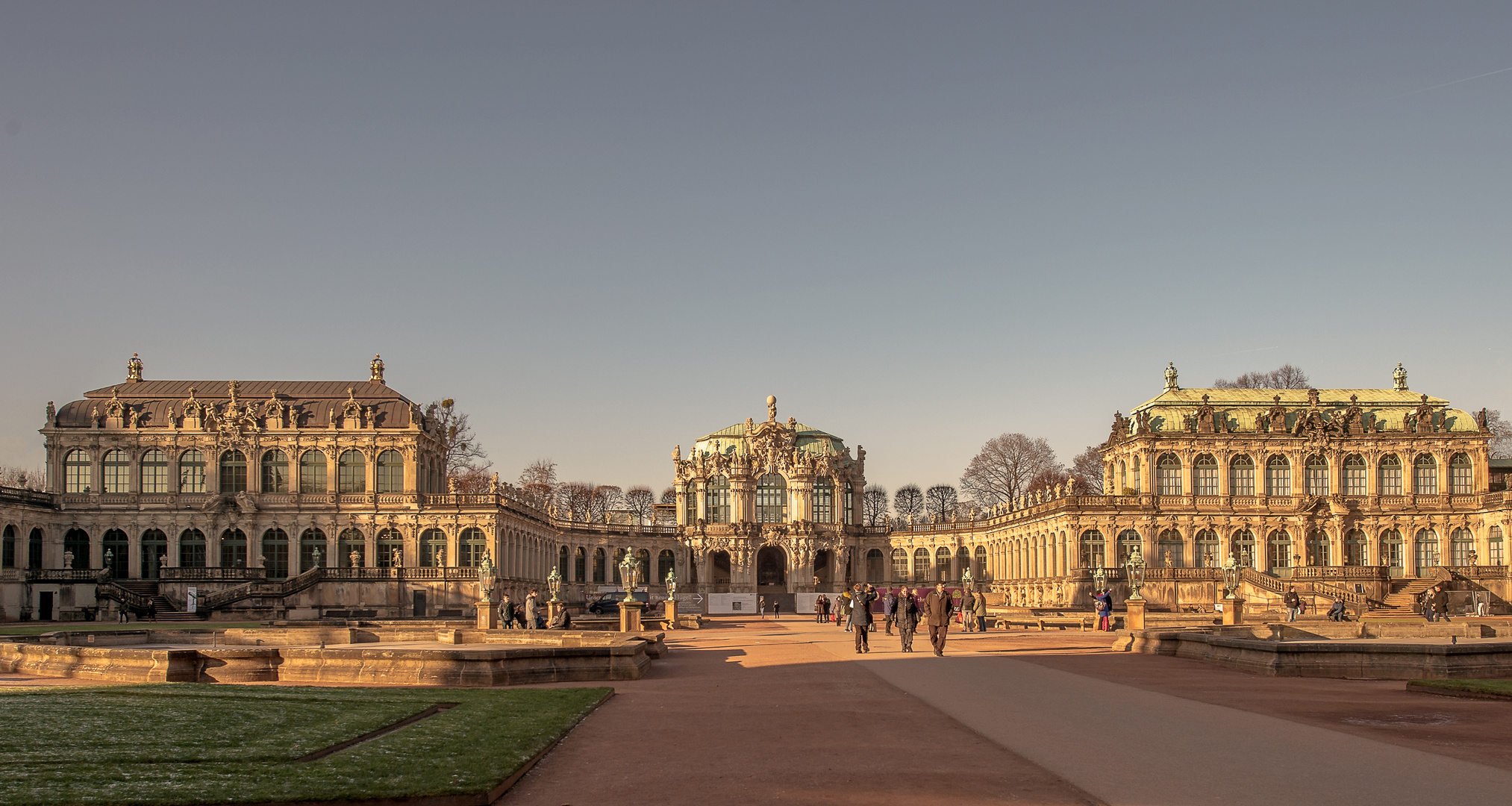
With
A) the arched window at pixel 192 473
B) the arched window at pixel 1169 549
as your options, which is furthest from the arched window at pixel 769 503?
the arched window at pixel 192 473

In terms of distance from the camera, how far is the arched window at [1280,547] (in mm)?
77750

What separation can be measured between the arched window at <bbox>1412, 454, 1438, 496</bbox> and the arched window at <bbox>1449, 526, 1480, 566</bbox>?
2.80 metres

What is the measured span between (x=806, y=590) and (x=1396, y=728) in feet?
257

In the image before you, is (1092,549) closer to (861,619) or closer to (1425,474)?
(1425,474)

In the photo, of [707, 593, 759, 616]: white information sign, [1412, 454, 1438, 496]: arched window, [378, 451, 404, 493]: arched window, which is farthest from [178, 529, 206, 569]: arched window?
[1412, 454, 1438, 496]: arched window

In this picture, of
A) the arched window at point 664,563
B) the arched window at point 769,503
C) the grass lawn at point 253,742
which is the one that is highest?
the arched window at point 769,503

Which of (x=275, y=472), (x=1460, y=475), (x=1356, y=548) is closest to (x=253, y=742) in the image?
(x=275, y=472)

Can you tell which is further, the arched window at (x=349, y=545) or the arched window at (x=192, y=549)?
the arched window at (x=349, y=545)

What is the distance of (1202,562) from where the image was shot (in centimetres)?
7738

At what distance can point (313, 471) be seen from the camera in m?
76.7

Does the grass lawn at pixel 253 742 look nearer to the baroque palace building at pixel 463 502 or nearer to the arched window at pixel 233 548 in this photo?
the baroque palace building at pixel 463 502

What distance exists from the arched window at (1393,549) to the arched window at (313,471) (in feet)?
206

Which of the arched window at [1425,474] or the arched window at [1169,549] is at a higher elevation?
the arched window at [1425,474]

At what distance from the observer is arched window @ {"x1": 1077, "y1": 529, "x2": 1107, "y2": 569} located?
252ft
